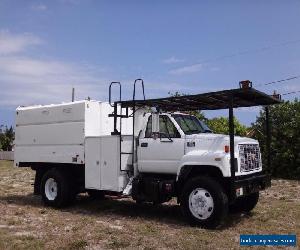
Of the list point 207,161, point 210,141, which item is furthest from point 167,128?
point 207,161

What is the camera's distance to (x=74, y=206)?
43.9ft

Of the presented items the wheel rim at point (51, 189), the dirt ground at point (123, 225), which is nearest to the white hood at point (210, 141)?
the dirt ground at point (123, 225)

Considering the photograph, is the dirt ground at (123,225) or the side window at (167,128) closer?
the dirt ground at (123,225)

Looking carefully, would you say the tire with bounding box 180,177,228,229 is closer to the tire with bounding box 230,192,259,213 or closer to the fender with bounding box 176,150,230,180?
the fender with bounding box 176,150,230,180

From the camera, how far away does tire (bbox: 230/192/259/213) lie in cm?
1177

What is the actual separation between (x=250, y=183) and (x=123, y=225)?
9.84ft

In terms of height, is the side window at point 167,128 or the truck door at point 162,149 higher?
the side window at point 167,128

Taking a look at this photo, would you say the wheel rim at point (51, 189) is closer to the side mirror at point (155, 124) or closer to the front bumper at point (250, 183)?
the side mirror at point (155, 124)

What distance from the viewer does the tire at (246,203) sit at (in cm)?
1177

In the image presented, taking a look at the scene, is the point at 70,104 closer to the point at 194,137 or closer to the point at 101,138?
the point at 101,138

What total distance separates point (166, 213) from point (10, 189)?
8.07 meters

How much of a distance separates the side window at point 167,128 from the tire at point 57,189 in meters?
3.55

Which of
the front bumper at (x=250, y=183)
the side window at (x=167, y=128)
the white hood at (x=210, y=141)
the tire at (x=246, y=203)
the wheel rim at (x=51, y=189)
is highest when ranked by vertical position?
the side window at (x=167, y=128)

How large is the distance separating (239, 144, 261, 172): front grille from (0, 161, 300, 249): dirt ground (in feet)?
4.17
